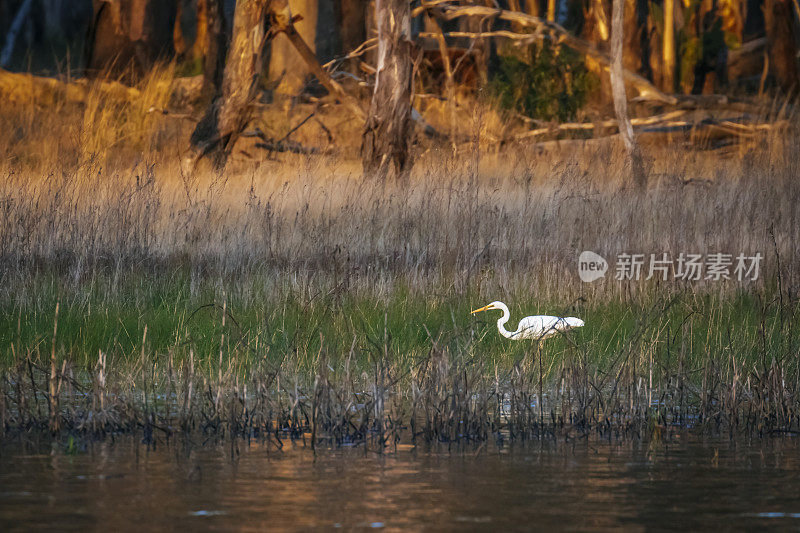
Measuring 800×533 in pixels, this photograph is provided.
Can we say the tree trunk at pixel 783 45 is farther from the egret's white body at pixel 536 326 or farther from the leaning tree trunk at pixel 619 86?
the egret's white body at pixel 536 326

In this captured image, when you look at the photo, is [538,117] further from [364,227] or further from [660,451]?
Result: [660,451]

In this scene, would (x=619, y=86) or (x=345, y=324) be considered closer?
(x=345, y=324)

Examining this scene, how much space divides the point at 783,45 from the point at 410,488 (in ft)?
56.5

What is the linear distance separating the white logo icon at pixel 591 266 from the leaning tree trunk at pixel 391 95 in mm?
4303

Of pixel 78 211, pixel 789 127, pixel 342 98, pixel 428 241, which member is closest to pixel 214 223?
pixel 78 211

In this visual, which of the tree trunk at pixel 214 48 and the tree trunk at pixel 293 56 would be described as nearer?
the tree trunk at pixel 214 48

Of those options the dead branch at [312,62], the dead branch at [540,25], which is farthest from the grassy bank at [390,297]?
the dead branch at [540,25]

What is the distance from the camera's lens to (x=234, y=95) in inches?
642

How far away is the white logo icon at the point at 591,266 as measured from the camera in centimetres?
1067

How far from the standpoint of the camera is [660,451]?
6.13 m

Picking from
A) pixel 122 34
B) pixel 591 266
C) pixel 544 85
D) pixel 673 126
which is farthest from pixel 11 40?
pixel 591 266

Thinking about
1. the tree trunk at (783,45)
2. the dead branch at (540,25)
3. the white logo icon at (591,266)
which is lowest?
the white logo icon at (591,266)

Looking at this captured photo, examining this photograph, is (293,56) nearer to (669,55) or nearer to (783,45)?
(669,55)

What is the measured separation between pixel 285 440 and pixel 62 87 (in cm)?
1396
